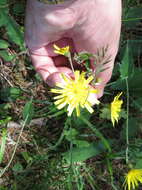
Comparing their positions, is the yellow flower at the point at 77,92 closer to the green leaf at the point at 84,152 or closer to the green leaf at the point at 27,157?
the green leaf at the point at 84,152

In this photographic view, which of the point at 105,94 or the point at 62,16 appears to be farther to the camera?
the point at 105,94

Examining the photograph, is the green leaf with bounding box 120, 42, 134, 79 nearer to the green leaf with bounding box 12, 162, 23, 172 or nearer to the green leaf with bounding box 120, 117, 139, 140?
the green leaf with bounding box 120, 117, 139, 140

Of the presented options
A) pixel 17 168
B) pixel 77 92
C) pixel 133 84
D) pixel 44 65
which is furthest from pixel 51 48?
pixel 17 168

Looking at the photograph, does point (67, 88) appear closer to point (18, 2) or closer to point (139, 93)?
point (139, 93)

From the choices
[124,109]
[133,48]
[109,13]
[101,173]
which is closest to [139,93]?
[124,109]

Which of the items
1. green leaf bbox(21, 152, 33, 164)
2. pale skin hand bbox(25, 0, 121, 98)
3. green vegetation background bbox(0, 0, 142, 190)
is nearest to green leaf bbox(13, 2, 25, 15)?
green vegetation background bbox(0, 0, 142, 190)

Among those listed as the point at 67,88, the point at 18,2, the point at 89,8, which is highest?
the point at 18,2

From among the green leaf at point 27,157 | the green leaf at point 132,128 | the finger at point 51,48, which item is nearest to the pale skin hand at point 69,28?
the finger at point 51,48

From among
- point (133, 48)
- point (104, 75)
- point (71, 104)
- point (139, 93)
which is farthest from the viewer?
point (133, 48)
